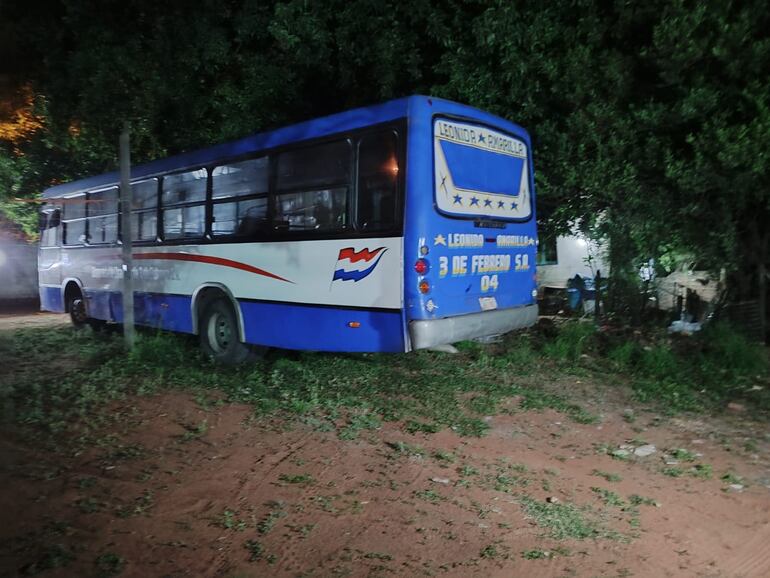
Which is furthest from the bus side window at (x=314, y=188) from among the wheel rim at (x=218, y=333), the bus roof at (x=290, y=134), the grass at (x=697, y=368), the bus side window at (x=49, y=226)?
the bus side window at (x=49, y=226)

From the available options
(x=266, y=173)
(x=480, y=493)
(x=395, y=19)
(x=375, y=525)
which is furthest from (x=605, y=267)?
(x=375, y=525)

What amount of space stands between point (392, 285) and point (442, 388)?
1444 mm

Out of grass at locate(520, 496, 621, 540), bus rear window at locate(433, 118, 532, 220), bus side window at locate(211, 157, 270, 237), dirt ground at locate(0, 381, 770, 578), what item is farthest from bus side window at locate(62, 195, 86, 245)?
grass at locate(520, 496, 621, 540)

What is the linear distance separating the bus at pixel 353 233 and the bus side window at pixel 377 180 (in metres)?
0.01

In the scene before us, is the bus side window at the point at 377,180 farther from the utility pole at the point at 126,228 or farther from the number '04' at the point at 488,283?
the utility pole at the point at 126,228

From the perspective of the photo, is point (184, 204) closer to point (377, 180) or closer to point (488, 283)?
point (377, 180)

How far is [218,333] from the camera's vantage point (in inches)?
294

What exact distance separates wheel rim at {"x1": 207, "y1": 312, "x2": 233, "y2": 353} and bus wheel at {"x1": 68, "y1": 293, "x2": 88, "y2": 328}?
4.49m

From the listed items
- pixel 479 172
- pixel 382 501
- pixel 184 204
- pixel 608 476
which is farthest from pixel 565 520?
pixel 184 204

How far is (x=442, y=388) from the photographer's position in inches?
234

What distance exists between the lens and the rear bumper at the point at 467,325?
511 centimetres

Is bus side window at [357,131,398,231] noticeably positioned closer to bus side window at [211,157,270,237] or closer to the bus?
the bus

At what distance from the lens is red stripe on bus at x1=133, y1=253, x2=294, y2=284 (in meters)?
6.43

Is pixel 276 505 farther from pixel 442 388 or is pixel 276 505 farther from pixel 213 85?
pixel 213 85
